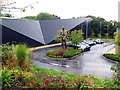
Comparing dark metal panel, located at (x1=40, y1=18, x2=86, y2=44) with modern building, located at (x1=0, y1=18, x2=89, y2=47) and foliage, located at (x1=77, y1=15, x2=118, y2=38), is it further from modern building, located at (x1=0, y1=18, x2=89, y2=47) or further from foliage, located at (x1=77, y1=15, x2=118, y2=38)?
foliage, located at (x1=77, y1=15, x2=118, y2=38)

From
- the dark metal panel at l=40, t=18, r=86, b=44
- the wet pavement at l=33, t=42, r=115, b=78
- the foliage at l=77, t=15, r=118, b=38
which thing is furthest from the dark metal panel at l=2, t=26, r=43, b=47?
the foliage at l=77, t=15, r=118, b=38

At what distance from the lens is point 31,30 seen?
945 inches

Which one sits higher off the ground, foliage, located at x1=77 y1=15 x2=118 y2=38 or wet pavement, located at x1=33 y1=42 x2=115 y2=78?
foliage, located at x1=77 y1=15 x2=118 y2=38

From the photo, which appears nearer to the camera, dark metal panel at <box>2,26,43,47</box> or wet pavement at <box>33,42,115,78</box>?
wet pavement at <box>33,42,115,78</box>

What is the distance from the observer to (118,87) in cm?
406

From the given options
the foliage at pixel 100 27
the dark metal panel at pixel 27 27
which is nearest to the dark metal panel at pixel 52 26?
the dark metal panel at pixel 27 27

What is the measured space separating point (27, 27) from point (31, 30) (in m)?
0.78

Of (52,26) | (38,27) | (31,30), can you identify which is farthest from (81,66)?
(52,26)

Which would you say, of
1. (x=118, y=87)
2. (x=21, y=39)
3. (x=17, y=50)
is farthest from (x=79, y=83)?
(x=21, y=39)

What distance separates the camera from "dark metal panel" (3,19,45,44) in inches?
833

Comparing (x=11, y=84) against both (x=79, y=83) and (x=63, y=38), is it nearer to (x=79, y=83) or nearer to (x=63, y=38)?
(x=79, y=83)

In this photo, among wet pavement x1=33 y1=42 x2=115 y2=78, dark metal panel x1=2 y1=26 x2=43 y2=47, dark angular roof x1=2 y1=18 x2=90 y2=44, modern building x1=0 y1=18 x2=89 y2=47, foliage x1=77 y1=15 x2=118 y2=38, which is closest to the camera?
wet pavement x1=33 y1=42 x2=115 y2=78

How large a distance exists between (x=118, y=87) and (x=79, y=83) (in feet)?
3.64

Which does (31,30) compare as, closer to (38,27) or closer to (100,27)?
(38,27)
